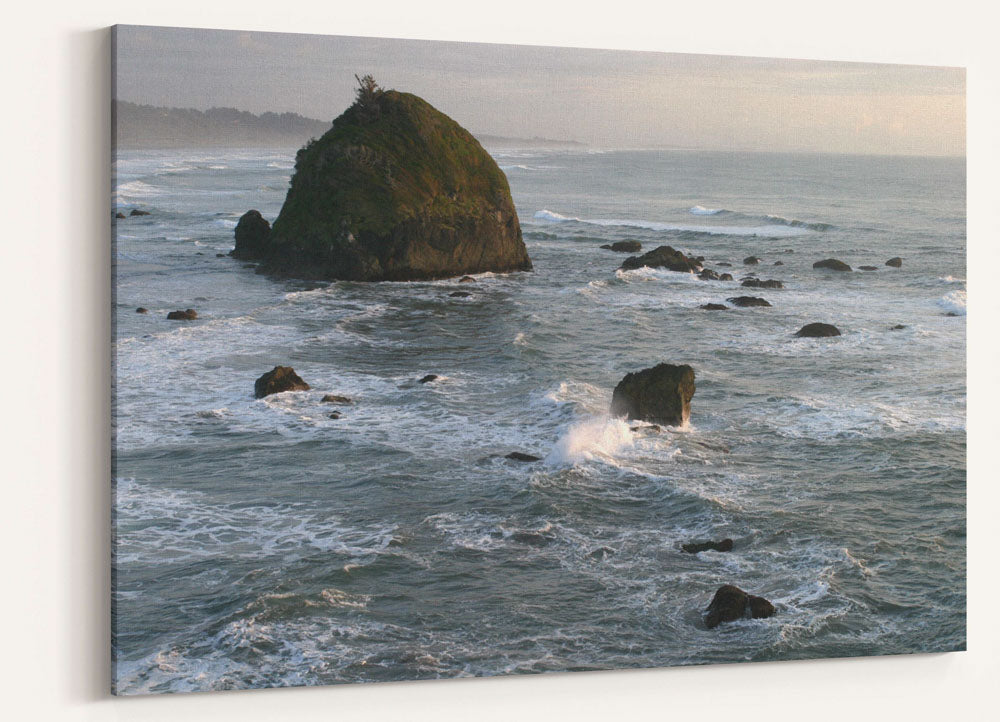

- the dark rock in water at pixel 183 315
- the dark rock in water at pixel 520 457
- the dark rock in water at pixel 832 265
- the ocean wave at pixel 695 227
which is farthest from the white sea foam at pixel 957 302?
the dark rock in water at pixel 183 315

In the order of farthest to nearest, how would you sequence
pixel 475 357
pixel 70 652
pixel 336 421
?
pixel 475 357, pixel 336 421, pixel 70 652

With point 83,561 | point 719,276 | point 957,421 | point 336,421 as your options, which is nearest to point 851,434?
point 957,421

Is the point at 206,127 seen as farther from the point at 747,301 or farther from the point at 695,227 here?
the point at 747,301

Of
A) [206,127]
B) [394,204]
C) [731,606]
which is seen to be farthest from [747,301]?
[206,127]

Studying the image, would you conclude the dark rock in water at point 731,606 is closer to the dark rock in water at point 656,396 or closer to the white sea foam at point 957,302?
the dark rock in water at point 656,396

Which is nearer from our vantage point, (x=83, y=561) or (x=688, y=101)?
(x=83, y=561)

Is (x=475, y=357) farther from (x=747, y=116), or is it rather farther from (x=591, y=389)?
(x=747, y=116)
